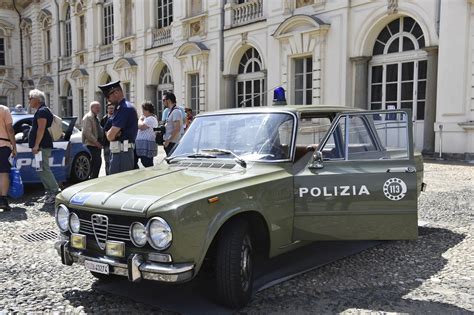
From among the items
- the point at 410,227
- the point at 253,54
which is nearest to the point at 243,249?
the point at 410,227

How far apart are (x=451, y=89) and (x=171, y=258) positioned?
1131 centimetres

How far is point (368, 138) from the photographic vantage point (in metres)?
4.69

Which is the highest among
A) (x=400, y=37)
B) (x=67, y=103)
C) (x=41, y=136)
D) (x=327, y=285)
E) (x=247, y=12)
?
(x=247, y=12)

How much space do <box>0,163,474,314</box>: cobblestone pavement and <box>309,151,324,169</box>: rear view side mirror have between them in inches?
41.2

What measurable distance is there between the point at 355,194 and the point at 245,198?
1.13m

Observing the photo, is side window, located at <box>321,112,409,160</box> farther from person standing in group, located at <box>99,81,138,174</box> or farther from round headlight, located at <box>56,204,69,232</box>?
person standing in group, located at <box>99,81,138,174</box>

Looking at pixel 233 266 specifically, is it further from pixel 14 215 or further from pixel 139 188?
pixel 14 215

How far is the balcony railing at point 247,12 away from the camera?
56.6ft

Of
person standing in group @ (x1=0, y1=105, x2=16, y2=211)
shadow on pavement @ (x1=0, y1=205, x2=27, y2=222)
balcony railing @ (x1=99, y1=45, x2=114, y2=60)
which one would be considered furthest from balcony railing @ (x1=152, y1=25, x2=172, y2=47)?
shadow on pavement @ (x1=0, y1=205, x2=27, y2=222)

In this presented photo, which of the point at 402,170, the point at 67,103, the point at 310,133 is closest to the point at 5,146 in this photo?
the point at 310,133

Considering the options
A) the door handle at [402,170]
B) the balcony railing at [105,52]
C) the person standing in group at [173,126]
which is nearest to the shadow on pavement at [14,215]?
the person standing in group at [173,126]

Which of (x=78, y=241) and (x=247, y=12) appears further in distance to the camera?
(x=247, y=12)

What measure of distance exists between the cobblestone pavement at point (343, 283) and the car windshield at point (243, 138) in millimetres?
1220

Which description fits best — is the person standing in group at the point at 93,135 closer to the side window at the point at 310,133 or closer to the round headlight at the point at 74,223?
the round headlight at the point at 74,223
